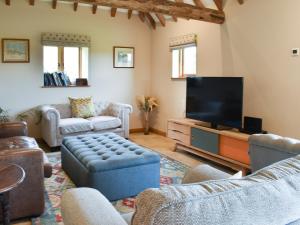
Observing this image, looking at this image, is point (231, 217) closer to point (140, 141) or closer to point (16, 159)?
point (16, 159)

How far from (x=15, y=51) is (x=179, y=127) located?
128 inches

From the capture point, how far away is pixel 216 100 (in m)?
4.43

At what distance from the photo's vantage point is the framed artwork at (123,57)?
646 centimetres

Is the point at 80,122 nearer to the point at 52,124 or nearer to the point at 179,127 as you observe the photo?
the point at 52,124

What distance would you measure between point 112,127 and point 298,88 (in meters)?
3.18

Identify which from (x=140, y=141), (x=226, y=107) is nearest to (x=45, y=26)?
(x=140, y=141)

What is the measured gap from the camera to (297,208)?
3.73ft

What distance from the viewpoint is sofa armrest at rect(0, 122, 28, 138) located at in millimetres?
3941

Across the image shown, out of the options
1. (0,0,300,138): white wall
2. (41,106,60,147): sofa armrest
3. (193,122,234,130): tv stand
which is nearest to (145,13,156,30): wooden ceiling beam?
(0,0,300,138): white wall

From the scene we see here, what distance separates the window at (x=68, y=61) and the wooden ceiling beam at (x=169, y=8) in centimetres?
227

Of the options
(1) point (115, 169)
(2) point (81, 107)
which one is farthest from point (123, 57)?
(1) point (115, 169)

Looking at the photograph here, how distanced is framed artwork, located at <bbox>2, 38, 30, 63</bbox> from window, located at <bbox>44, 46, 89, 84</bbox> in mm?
402

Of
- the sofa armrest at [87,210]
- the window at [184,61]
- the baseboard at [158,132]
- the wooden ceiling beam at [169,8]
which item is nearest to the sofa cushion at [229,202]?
the sofa armrest at [87,210]

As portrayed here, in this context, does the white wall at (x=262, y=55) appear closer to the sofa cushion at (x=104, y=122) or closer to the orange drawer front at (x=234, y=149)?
the orange drawer front at (x=234, y=149)
